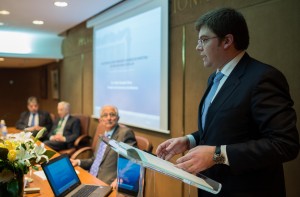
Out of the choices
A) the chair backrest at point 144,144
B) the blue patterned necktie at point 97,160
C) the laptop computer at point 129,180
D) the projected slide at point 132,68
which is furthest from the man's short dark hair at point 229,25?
the projected slide at point 132,68

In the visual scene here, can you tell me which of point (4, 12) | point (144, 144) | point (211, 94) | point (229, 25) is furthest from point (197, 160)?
point (4, 12)

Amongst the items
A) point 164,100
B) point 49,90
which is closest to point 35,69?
point 49,90

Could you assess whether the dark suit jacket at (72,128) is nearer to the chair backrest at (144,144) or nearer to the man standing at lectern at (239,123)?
the chair backrest at (144,144)

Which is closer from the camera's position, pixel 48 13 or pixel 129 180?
pixel 129 180

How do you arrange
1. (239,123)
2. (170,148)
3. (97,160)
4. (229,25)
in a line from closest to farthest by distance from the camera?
1. (239,123)
2. (229,25)
3. (170,148)
4. (97,160)

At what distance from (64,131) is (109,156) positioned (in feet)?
7.41

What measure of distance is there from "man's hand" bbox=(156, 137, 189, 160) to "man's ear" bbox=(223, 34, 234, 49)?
505mm

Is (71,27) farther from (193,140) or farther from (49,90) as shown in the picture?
(193,140)

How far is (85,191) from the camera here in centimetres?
195

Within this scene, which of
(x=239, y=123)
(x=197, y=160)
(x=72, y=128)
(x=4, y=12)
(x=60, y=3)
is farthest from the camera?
(x=4, y=12)

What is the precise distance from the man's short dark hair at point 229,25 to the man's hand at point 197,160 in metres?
0.54

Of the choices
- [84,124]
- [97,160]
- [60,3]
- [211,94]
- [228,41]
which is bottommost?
[97,160]

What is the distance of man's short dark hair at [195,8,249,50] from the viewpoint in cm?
134

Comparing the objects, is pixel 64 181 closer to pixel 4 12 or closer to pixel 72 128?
pixel 72 128
